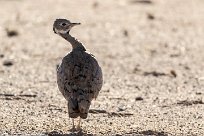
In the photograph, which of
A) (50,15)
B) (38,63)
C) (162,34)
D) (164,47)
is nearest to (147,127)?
(38,63)

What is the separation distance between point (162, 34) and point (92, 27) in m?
2.02

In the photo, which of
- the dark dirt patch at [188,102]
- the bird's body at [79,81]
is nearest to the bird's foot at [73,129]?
the bird's body at [79,81]

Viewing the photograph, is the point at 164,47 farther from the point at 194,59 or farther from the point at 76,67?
the point at 76,67

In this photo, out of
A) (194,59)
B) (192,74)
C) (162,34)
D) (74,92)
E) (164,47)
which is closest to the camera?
(74,92)

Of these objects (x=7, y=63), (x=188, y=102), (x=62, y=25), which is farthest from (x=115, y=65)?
(x=62, y=25)

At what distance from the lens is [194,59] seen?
18859 mm

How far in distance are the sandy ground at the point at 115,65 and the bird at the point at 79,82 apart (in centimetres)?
38

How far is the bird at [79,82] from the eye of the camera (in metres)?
10.5

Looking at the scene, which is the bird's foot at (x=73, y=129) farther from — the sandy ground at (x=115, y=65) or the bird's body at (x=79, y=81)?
the bird's body at (x=79, y=81)

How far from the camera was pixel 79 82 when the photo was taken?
1081cm

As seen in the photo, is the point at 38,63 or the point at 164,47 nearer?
the point at 38,63

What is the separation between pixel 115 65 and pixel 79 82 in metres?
7.15

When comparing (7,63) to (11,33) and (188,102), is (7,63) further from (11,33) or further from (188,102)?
(188,102)

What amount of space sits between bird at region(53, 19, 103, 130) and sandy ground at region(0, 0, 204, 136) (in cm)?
38
